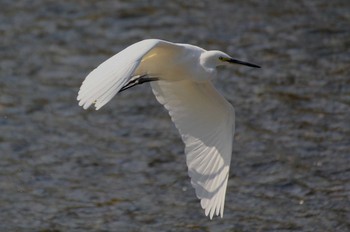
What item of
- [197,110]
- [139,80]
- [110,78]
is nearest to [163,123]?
[197,110]

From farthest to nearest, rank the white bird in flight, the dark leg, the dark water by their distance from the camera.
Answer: the dark water
the dark leg
the white bird in flight

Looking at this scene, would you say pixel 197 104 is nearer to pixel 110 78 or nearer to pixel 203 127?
pixel 203 127

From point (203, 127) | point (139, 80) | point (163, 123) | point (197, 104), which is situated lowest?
point (163, 123)

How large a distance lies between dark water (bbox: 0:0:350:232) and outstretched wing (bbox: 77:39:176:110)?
1.89 m

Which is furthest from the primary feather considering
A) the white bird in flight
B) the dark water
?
the dark water

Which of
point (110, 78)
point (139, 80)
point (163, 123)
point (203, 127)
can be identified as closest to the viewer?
point (110, 78)

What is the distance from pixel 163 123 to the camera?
26.8ft

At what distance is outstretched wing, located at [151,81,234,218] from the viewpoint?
Result: 5797mm

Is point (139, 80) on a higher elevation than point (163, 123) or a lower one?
higher

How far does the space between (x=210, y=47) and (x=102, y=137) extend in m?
1.83

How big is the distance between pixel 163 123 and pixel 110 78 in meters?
3.31

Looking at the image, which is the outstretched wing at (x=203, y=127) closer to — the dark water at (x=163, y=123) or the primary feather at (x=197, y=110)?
the primary feather at (x=197, y=110)

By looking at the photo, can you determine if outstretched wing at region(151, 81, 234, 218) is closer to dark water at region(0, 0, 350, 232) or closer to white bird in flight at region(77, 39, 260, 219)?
white bird in flight at region(77, 39, 260, 219)

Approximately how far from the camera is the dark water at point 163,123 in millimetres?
6926
